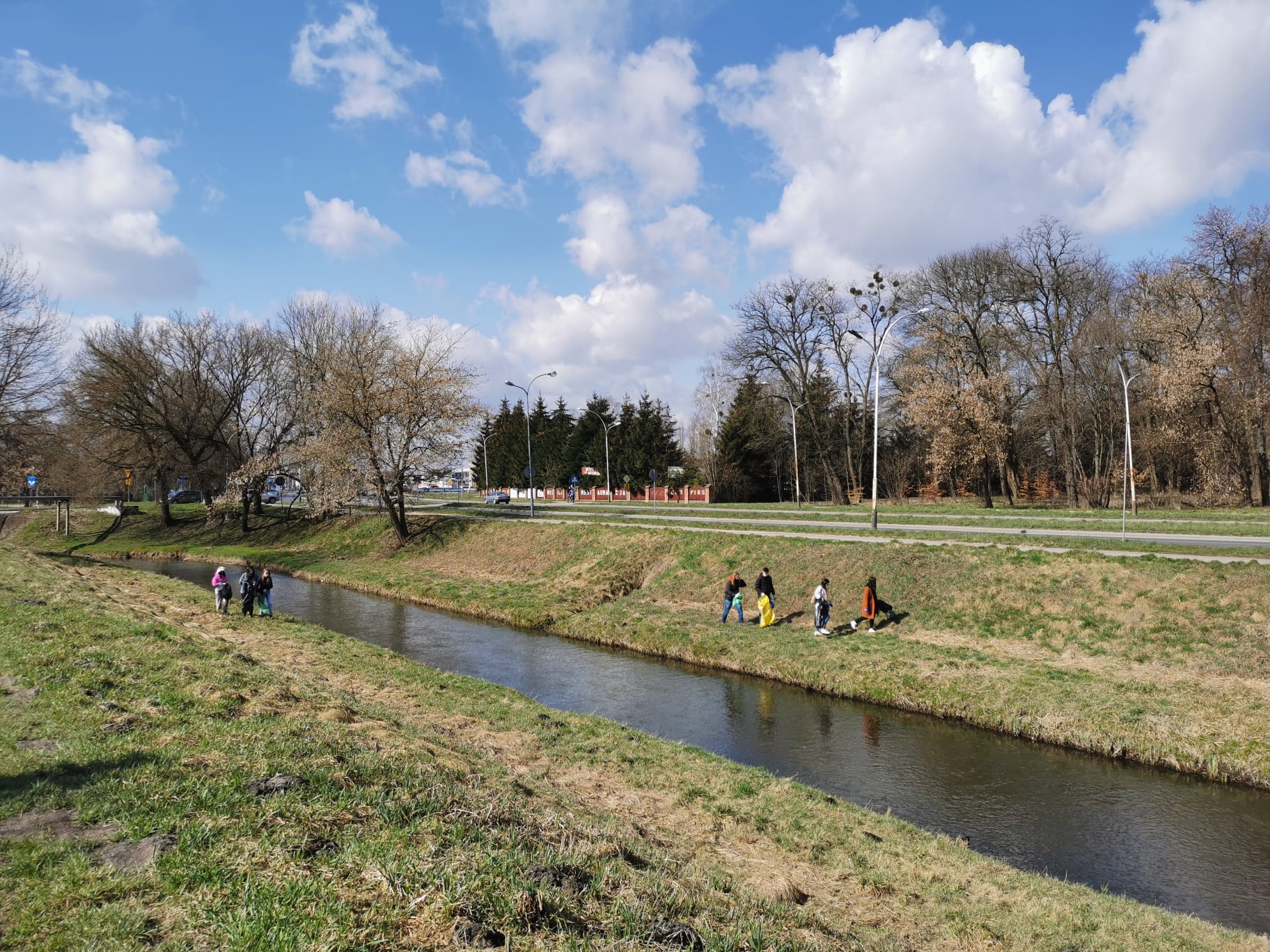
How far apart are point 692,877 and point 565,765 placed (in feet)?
16.7

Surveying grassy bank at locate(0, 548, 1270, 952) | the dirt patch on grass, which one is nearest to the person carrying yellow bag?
grassy bank at locate(0, 548, 1270, 952)

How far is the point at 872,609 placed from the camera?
2133 centimetres

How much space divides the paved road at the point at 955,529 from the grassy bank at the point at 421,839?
18.9 m

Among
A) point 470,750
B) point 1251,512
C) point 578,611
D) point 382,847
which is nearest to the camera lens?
point 382,847

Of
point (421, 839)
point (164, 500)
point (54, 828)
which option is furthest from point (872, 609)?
point (164, 500)

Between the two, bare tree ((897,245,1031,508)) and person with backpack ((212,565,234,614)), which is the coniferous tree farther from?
person with backpack ((212,565,234,614))

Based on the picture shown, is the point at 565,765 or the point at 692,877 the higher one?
the point at 692,877

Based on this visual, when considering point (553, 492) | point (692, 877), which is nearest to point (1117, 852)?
point (692, 877)

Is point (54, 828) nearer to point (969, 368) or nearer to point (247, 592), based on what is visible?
point (247, 592)

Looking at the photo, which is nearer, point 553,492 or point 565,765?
point 565,765

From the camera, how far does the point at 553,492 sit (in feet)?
283

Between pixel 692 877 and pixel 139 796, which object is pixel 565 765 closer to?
pixel 692 877

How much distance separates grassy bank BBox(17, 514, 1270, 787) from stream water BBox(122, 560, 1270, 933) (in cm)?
73

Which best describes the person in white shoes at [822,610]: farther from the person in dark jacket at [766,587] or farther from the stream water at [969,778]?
the stream water at [969,778]
